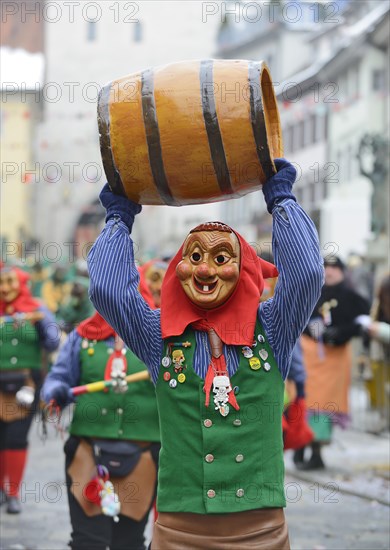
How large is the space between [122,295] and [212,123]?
757mm

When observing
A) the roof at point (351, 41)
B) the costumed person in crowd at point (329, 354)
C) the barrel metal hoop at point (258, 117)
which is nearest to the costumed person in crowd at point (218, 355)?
the barrel metal hoop at point (258, 117)

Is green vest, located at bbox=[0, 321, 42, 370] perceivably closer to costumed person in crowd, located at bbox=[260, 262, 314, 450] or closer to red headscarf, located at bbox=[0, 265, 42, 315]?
red headscarf, located at bbox=[0, 265, 42, 315]

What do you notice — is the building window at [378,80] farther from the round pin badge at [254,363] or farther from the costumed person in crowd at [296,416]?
the round pin badge at [254,363]

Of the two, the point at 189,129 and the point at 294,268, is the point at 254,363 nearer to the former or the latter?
the point at 294,268

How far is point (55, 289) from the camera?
19.3 metres

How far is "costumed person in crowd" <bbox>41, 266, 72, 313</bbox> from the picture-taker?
59.8 feet

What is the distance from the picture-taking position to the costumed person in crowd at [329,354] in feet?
35.6

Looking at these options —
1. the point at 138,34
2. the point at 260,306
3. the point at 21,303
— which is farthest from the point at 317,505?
the point at 138,34

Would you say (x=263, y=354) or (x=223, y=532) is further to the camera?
(x=263, y=354)

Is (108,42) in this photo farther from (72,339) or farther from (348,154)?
(72,339)

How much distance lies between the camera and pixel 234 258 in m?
4.58

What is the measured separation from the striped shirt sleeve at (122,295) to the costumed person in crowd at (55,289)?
43.0ft

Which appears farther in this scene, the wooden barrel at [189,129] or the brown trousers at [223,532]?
the brown trousers at [223,532]

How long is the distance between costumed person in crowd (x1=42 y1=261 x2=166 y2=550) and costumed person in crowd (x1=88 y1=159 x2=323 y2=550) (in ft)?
5.81
